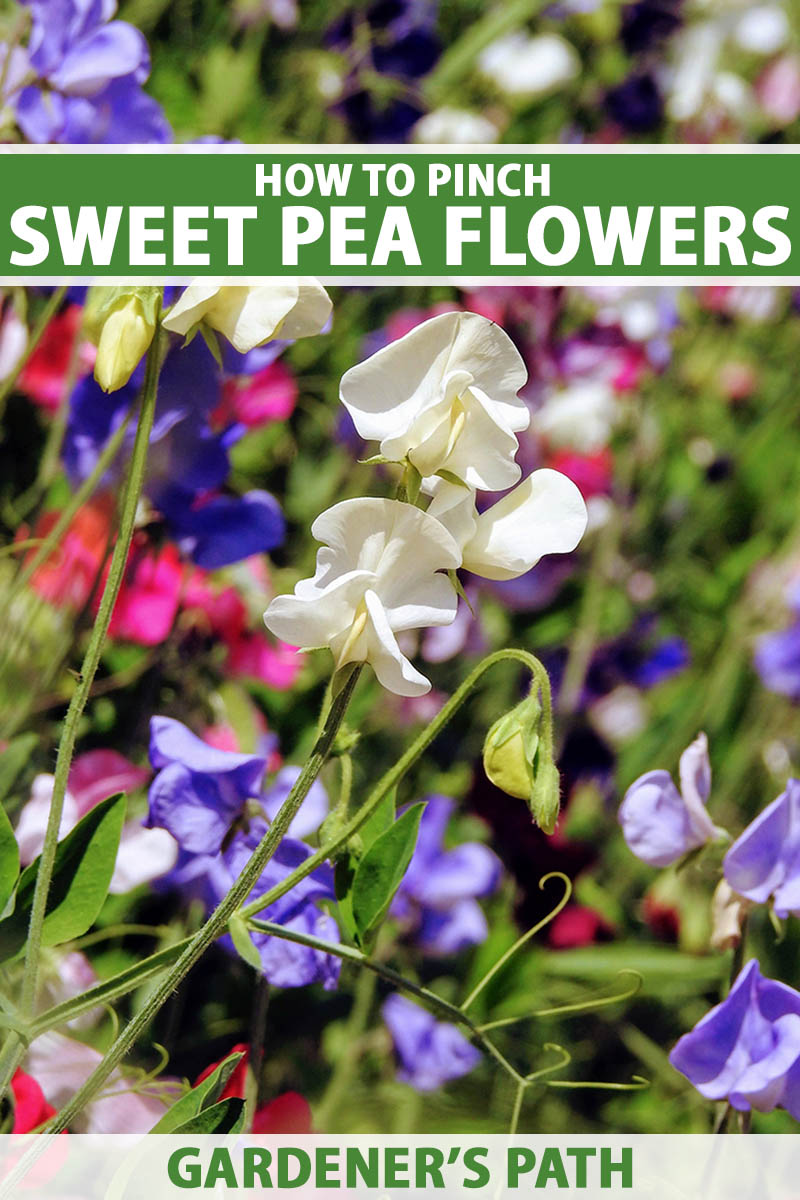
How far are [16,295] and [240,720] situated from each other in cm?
28

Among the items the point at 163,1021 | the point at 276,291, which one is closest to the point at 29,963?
the point at 276,291

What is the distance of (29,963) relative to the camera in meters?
0.36

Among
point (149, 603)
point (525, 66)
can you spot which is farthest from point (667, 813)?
point (525, 66)

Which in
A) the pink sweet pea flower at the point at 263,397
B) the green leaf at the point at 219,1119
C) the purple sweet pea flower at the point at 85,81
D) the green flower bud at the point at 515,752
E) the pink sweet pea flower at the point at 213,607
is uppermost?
the purple sweet pea flower at the point at 85,81

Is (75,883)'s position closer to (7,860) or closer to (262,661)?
(7,860)

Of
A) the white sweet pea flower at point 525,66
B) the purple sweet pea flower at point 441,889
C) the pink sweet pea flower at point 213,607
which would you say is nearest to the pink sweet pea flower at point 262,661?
the pink sweet pea flower at point 213,607

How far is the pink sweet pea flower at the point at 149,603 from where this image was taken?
2.35ft

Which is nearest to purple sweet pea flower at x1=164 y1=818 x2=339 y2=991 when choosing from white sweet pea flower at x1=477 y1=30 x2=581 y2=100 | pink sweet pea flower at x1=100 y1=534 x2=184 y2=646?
pink sweet pea flower at x1=100 y1=534 x2=184 y2=646

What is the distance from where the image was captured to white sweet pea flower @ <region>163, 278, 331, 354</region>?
38 cm

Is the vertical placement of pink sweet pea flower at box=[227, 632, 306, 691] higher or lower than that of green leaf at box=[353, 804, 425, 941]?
higher

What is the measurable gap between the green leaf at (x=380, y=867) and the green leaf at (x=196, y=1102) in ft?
0.18

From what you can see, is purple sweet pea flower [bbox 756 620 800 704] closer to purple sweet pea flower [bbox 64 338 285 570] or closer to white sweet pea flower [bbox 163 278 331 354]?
purple sweet pea flower [bbox 64 338 285 570]

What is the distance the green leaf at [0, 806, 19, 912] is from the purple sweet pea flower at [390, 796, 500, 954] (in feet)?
1.24

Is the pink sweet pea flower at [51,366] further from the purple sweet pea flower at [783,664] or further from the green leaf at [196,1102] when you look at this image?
the purple sweet pea flower at [783,664]
